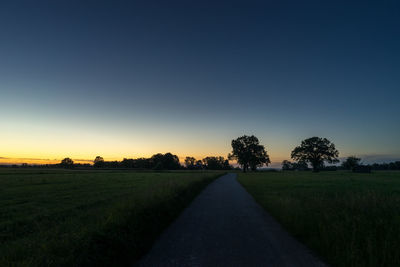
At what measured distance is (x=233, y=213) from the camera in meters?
11.0

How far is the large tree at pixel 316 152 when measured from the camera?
84.6 metres

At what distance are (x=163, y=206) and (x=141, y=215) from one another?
2371 millimetres

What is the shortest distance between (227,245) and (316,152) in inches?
3695

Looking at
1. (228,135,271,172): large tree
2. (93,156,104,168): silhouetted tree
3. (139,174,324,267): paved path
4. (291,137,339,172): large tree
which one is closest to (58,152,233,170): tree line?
(93,156,104,168): silhouetted tree

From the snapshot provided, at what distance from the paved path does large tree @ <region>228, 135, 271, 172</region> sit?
82609 millimetres

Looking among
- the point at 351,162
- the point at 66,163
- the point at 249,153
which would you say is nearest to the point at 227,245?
the point at 249,153

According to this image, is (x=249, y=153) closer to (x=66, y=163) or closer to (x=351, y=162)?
(x=351, y=162)

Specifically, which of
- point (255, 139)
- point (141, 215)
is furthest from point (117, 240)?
point (255, 139)

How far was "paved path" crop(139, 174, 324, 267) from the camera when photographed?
5.34 m

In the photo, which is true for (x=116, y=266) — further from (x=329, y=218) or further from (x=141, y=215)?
(x=329, y=218)

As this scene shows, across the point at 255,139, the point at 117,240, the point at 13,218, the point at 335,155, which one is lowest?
the point at 13,218

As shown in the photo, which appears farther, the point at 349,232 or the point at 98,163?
the point at 98,163

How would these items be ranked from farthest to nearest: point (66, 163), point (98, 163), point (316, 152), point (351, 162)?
point (98, 163)
point (66, 163)
point (351, 162)
point (316, 152)

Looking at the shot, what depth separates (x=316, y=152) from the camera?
86.0m
